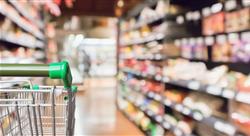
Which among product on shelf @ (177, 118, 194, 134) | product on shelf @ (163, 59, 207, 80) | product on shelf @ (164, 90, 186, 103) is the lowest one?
product on shelf @ (177, 118, 194, 134)

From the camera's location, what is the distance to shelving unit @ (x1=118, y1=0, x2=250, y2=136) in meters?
2.38

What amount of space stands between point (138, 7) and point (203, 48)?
2.28 m

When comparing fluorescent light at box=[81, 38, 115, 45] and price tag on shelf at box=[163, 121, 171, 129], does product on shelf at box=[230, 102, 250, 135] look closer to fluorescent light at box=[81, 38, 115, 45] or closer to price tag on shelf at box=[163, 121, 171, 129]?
price tag on shelf at box=[163, 121, 171, 129]

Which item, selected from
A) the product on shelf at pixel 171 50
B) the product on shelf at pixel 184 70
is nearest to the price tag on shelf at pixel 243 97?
the product on shelf at pixel 184 70

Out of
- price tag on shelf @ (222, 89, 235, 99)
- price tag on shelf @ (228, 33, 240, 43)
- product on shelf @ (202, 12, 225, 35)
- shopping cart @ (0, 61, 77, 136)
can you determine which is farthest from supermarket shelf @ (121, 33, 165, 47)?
shopping cart @ (0, 61, 77, 136)

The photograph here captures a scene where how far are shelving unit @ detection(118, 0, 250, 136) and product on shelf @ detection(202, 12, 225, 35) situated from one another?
0.09 ft

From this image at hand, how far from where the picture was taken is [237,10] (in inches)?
97.5

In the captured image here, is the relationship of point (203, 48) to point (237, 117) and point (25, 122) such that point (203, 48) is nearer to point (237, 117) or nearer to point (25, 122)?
point (237, 117)

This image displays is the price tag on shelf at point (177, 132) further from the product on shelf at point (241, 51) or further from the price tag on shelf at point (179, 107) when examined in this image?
the product on shelf at point (241, 51)

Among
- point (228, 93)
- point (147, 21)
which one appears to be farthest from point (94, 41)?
point (228, 93)

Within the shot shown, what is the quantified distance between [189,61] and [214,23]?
82cm

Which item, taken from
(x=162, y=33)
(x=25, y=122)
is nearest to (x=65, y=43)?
(x=162, y=33)

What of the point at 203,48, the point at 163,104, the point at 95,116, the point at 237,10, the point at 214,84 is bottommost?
the point at 95,116

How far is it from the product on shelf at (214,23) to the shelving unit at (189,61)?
0.03 meters
